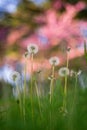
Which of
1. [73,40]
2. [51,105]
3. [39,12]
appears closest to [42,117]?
[51,105]

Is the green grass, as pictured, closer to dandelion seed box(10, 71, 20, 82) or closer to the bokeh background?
dandelion seed box(10, 71, 20, 82)

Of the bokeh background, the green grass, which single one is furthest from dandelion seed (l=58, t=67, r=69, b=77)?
the bokeh background

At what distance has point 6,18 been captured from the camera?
430cm

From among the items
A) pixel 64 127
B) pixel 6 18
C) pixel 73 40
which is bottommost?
pixel 64 127

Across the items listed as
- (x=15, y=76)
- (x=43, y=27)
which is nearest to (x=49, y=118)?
(x=15, y=76)

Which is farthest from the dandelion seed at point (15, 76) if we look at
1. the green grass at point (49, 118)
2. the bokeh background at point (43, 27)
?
the bokeh background at point (43, 27)

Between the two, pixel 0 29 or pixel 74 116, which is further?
pixel 0 29

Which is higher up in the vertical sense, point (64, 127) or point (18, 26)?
point (18, 26)

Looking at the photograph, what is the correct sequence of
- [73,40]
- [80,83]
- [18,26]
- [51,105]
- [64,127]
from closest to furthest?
1. [64,127]
2. [51,105]
3. [80,83]
4. [73,40]
5. [18,26]

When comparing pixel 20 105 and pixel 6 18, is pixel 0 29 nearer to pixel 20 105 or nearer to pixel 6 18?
pixel 6 18

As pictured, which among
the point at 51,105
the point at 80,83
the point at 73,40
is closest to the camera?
the point at 51,105

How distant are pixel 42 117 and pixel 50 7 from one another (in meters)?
3.50

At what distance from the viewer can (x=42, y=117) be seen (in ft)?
2.54

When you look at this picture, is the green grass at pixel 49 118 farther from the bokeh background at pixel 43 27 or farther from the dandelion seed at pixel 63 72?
the bokeh background at pixel 43 27
